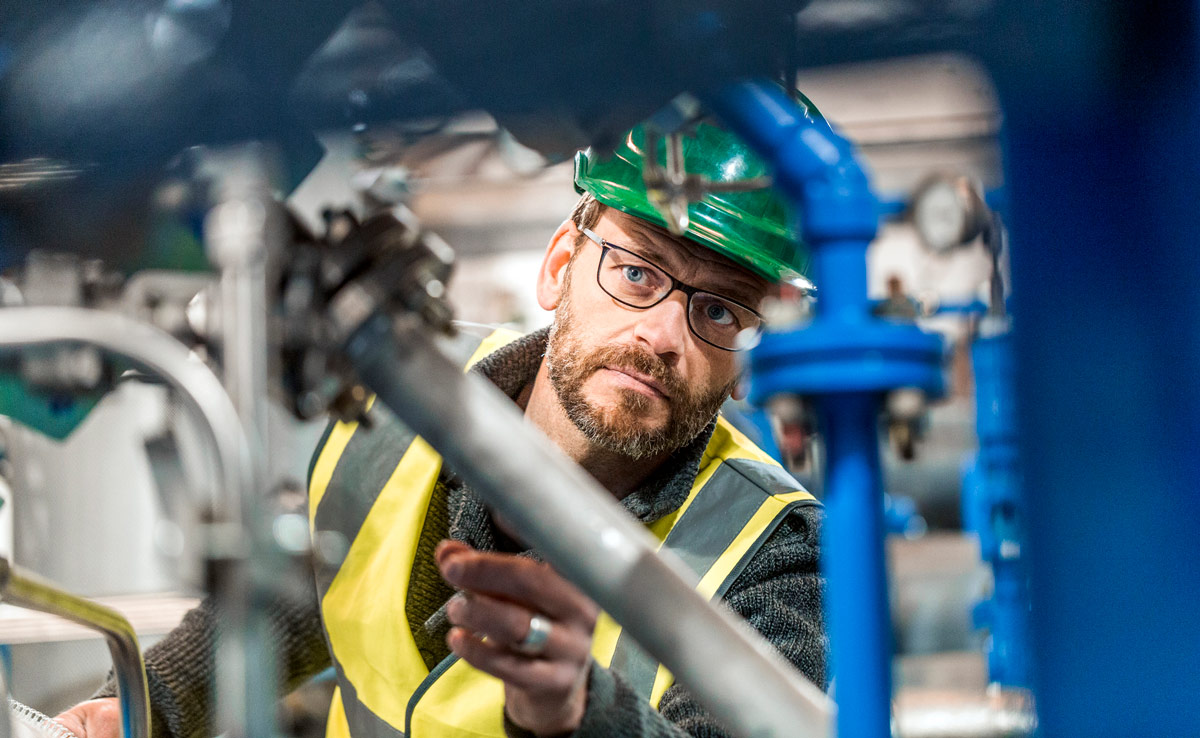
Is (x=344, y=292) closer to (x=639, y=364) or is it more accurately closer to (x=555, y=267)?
(x=639, y=364)

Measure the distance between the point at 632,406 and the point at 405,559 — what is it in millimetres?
413

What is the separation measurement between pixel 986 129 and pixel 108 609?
95 centimetres

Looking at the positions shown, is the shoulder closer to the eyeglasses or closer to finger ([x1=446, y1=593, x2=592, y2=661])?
the eyeglasses

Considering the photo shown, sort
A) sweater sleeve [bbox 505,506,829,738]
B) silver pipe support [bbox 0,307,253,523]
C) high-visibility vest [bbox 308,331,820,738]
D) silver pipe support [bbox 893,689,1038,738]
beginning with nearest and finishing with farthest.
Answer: silver pipe support [bbox 0,307,253,523], sweater sleeve [bbox 505,506,829,738], high-visibility vest [bbox 308,331,820,738], silver pipe support [bbox 893,689,1038,738]

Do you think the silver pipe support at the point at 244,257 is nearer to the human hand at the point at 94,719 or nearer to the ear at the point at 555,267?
the human hand at the point at 94,719

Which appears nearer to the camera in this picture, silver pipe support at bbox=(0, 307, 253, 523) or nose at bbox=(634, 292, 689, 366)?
silver pipe support at bbox=(0, 307, 253, 523)

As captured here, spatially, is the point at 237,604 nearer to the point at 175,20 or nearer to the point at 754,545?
the point at 175,20

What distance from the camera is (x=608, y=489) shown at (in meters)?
1.79

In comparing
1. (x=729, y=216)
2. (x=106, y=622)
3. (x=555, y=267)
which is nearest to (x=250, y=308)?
(x=106, y=622)

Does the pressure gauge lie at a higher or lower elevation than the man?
higher

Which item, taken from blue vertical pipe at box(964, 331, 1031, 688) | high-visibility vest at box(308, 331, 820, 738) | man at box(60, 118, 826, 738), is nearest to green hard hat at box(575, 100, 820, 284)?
man at box(60, 118, 826, 738)

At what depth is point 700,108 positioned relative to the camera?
620 mm

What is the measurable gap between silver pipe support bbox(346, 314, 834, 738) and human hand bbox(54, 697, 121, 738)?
1033 mm

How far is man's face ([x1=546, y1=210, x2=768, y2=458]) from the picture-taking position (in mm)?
1635
